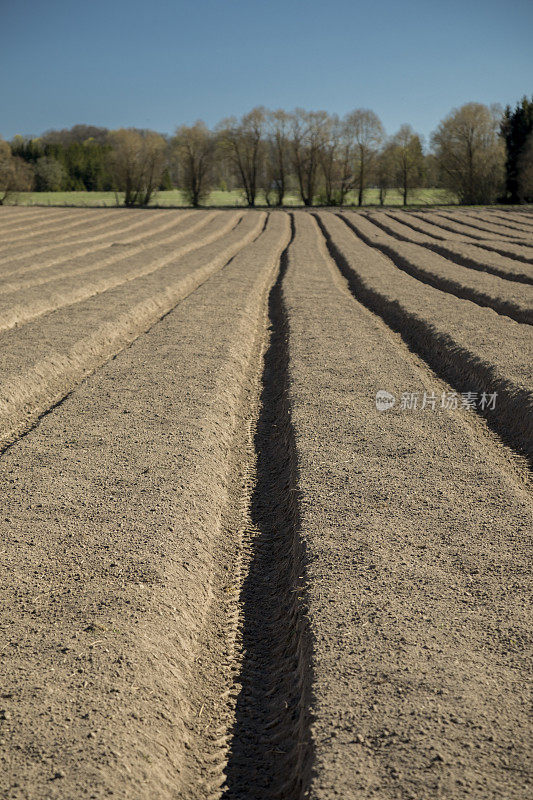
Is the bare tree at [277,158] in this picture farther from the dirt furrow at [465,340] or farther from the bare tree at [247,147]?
the dirt furrow at [465,340]

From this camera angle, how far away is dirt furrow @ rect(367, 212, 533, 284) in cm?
2098

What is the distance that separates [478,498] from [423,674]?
9.28 feet

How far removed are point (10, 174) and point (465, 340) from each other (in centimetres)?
5983

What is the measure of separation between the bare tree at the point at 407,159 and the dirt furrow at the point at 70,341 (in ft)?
201

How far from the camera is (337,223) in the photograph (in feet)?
147

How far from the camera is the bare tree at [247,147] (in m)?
75.8

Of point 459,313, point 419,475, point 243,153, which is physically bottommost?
point 419,475

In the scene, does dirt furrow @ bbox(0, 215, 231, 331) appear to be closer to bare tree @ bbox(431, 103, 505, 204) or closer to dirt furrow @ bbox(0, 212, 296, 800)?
dirt furrow @ bbox(0, 212, 296, 800)

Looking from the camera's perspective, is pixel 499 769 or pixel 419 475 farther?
pixel 419 475

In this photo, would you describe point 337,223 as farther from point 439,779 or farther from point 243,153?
point 439,779

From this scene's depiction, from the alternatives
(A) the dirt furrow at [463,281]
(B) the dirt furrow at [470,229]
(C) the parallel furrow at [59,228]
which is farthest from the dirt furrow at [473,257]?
(C) the parallel furrow at [59,228]

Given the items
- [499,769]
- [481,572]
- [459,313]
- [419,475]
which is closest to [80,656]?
[499,769]

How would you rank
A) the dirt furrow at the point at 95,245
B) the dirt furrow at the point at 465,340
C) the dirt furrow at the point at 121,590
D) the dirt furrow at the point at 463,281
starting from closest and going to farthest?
the dirt furrow at the point at 121,590 → the dirt furrow at the point at 465,340 → the dirt furrow at the point at 463,281 → the dirt furrow at the point at 95,245

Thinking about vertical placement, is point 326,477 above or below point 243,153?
below
